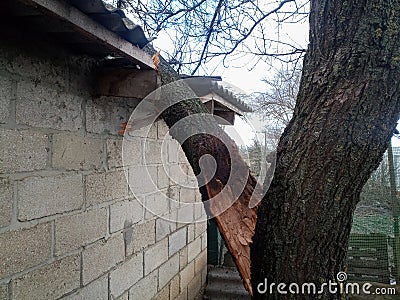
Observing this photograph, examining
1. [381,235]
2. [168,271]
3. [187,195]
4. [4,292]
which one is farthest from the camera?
[381,235]

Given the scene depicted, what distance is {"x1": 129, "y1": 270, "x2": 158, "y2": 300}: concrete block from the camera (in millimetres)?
2658

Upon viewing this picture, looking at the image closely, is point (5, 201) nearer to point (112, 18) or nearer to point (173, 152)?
point (112, 18)

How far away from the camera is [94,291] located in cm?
214

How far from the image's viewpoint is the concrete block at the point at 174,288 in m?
3.43

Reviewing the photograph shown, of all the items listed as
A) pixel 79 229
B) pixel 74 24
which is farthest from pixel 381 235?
pixel 74 24

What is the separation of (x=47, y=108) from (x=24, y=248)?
637 millimetres

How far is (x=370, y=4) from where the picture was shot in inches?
55.7

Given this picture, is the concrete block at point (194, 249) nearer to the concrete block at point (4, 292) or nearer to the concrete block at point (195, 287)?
the concrete block at point (195, 287)

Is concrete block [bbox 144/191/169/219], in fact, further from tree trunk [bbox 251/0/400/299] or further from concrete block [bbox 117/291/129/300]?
tree trunk [bbox 251/0/400/299]

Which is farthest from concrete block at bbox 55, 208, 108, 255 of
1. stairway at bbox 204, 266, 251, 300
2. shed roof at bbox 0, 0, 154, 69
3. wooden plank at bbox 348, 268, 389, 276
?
wooden plank at bbox 348, 268, 389, 276

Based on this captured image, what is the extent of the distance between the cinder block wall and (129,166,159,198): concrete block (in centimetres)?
2

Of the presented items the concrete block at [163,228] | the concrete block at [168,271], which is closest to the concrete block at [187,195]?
the concrete block at [163,228]

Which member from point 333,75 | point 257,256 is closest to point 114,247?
point 257,256

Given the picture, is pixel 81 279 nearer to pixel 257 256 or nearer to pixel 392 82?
pixel 257 256
